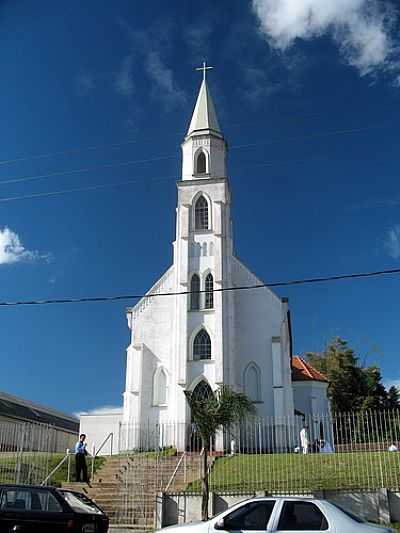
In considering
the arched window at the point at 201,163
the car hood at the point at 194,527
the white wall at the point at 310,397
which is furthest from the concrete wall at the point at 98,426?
the car hood at the point at 194,527

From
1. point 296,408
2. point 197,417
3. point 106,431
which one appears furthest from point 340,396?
point 197,417

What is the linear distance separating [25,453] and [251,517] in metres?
14.5

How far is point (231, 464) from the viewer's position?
22891 millimetres

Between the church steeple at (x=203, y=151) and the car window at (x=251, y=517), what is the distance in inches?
1132

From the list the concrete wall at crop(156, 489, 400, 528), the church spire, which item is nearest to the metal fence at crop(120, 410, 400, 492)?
the concrete wall at crop(156, 489, 400, 528)

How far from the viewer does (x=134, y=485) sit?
20109 millimetres

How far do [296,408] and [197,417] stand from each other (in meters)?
21.2

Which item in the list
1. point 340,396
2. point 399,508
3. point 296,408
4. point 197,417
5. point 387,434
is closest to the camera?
point 399,508

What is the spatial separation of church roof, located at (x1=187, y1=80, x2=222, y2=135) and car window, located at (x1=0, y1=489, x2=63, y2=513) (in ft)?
100.0

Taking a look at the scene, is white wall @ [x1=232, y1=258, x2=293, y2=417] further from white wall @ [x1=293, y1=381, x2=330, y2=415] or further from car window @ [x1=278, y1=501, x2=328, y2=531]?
car window @ [x1=278, y1=501, x2=328, y2=531]

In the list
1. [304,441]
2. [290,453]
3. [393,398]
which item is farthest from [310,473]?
[393,398]

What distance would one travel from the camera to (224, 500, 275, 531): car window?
978 centimetres

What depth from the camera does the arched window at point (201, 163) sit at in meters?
38.0

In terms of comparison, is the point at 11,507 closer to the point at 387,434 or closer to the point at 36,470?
the point at 36,470
